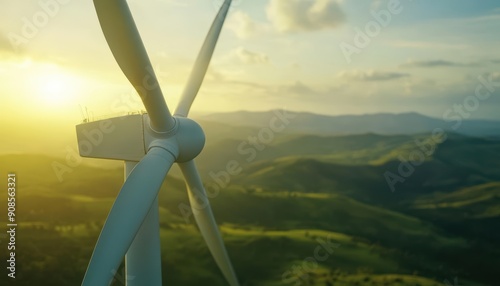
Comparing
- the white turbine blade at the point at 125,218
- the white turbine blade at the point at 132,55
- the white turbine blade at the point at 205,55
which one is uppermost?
the white turbine blade at the point at 205,55

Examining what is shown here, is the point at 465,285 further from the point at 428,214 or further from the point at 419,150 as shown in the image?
the point at 419,150

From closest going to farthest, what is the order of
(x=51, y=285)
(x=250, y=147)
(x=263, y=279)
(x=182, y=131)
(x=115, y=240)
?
(x=115, y=240) < (x=182, y=131) < (x=51, y=285) < (x=263, y=279) < (x=250, y=147)

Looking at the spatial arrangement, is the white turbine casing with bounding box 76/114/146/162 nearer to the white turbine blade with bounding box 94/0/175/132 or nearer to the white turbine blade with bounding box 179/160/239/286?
the white turbine blade with bounding box 94/0/175/132

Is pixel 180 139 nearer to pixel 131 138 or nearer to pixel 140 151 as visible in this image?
pixel 140 151

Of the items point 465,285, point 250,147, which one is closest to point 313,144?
point 250,147

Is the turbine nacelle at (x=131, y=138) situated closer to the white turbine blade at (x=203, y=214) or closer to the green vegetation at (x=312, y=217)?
the white turbine blade at (x=203, y=214)

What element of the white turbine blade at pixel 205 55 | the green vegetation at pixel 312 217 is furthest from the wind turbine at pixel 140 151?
the green vegetation at pixel 312 217
